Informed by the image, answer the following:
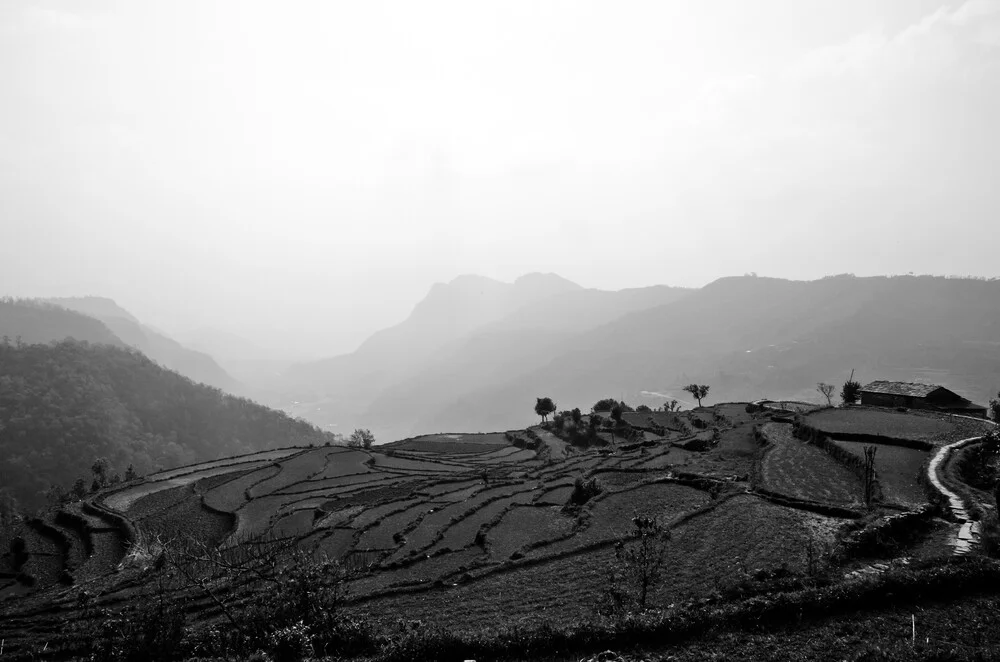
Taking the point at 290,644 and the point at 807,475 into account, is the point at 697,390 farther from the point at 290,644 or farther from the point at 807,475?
the point at 290,644

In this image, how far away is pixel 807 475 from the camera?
3170cm

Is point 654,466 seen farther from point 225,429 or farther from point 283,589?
point 225,429

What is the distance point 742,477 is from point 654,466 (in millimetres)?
9230

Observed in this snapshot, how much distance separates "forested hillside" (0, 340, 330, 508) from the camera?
95438mm

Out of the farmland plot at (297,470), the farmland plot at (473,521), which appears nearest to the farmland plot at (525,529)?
the farmland plot at (473,521)

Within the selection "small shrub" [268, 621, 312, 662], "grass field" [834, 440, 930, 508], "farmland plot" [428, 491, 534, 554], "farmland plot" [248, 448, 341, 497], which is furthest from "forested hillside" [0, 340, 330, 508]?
"grass field" [834, 440, 930, 508]

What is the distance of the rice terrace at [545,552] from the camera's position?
42.2 ft

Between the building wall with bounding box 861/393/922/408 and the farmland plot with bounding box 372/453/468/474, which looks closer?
the building wall with bounding box 861/393/922/408

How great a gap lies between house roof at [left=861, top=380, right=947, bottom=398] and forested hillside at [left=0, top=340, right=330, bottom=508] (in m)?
132

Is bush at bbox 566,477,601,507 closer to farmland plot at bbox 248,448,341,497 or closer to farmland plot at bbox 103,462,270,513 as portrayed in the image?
farmland plot at bbox 248,448,341,497

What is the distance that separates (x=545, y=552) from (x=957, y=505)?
18.9m

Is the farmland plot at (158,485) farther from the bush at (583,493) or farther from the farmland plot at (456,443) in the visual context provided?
the bush at (583,493)

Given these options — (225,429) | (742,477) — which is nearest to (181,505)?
(742,477)

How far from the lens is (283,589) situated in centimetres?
1454
